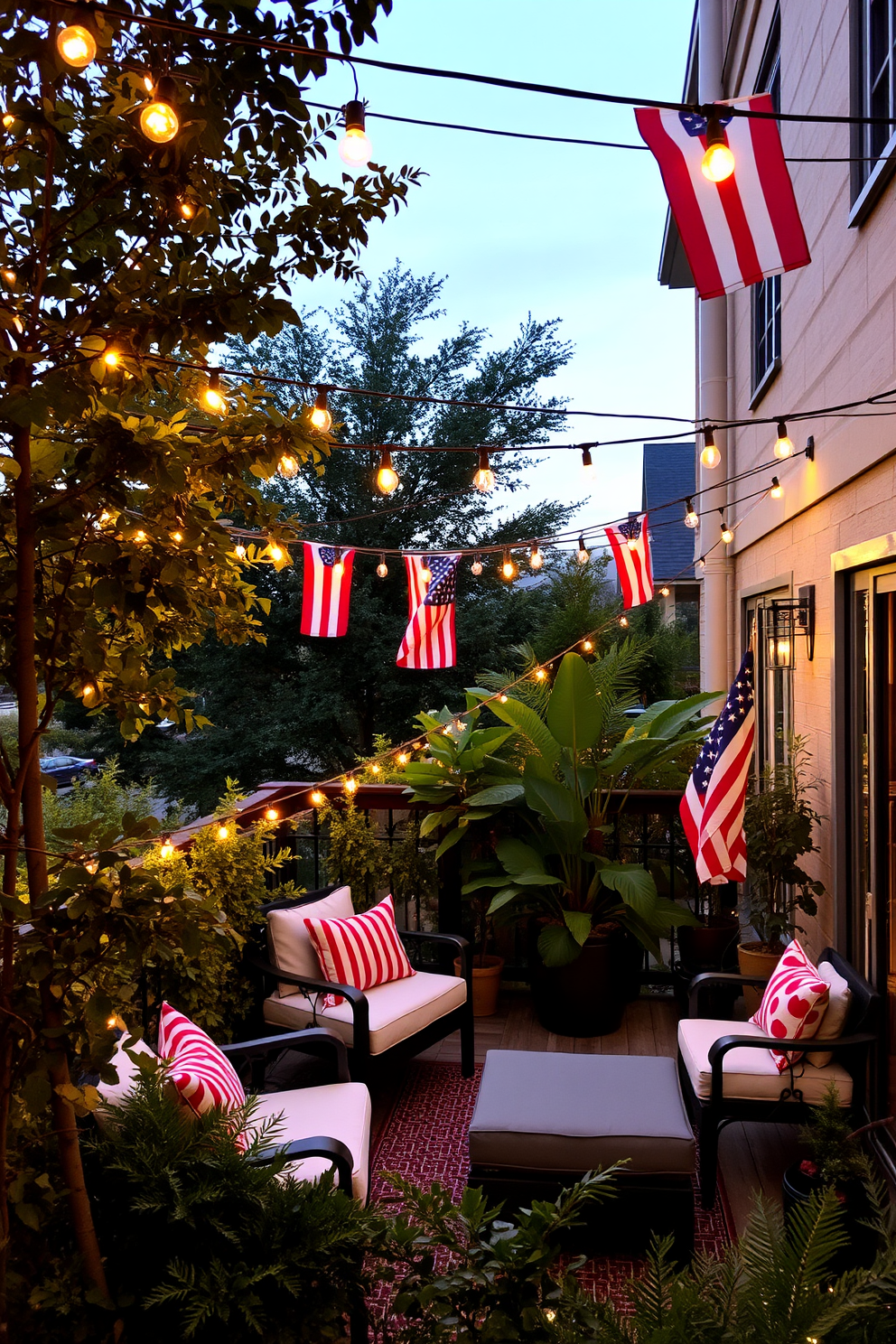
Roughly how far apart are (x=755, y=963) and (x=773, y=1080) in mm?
1244

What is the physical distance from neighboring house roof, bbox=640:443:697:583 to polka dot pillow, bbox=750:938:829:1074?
40.0ft

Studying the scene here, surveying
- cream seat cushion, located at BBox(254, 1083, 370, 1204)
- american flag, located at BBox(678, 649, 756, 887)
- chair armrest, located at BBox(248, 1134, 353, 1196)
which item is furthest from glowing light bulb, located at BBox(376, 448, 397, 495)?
chair armrest, located at BBox(248, 1134, 353, 1196)

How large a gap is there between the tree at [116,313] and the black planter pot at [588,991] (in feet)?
10.8

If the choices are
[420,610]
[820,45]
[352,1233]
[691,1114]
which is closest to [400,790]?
[420,610]

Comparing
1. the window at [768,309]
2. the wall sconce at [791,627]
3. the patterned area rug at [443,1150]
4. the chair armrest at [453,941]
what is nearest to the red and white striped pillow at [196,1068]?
the patterned area rug at [443,1150]

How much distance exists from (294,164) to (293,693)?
13.4 m

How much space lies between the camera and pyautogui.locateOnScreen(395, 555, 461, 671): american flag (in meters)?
6.60

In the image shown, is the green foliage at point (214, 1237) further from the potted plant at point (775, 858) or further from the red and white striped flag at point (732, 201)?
the potted plant at point (775, 858)

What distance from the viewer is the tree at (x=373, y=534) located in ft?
48.7

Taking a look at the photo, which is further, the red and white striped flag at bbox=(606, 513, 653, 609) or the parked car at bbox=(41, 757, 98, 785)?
the parked car at bbox=(41, 757, 98, 785)

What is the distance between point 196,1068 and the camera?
2631 millimetres

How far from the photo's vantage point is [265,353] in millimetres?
15711

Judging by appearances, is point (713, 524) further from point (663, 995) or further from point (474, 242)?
point (474, 242)

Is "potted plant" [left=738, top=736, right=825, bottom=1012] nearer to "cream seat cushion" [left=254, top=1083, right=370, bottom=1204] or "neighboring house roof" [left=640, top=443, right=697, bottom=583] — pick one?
"cream seat cushion" [left=254, top=1083, right=370, bottom=1204]
